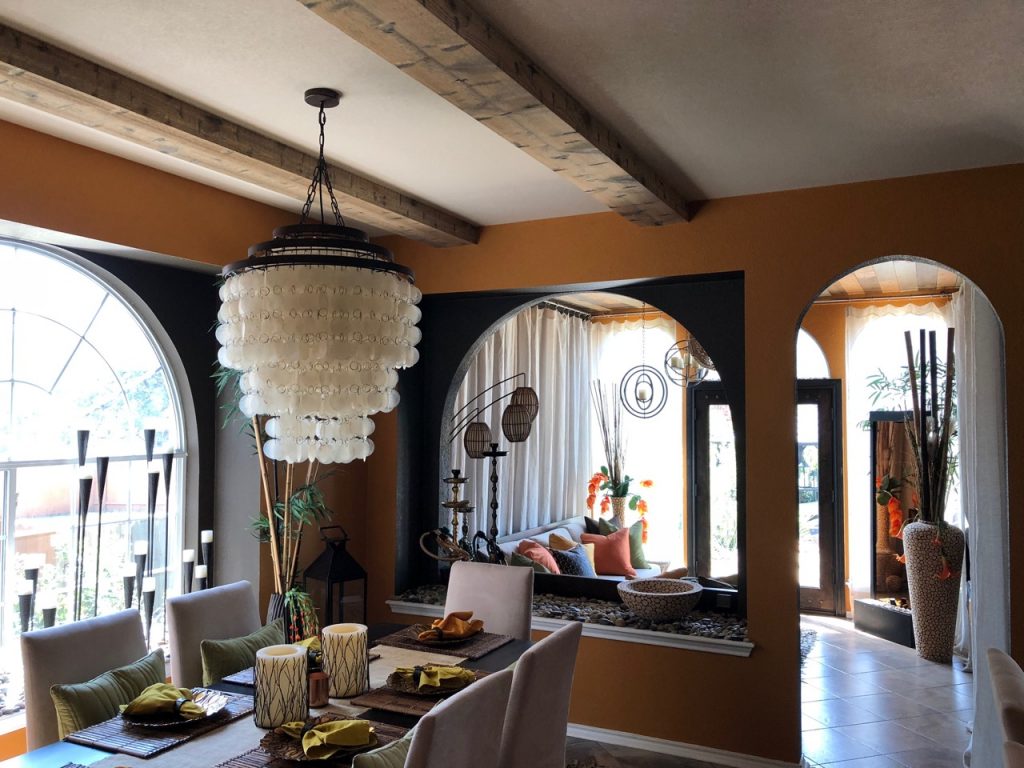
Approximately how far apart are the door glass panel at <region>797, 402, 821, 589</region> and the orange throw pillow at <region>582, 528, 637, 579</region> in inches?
56.6

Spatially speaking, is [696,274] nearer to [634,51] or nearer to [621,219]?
[621,219]

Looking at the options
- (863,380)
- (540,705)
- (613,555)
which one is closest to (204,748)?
(540,705)

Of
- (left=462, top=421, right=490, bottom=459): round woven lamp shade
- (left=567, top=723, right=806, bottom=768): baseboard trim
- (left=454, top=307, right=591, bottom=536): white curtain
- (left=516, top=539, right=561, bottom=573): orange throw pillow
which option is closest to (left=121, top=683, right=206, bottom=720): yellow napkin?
(left=567, top=723, right=806, bottom=768): baseboard trim

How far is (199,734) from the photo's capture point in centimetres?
216

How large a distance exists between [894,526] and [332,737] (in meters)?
5.63

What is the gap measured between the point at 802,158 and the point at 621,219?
1.03m

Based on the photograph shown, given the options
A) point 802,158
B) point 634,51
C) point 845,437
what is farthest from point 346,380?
point 845,437

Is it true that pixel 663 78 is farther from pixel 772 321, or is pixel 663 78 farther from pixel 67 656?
pixel 67 656

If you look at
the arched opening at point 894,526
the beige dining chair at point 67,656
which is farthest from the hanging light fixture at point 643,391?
the beige dining chair at point 67,656

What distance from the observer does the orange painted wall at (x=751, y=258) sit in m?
3.29

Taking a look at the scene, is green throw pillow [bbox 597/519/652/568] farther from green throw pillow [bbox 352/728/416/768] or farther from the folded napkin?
green throw pillow [bbox 352/728/416/768]

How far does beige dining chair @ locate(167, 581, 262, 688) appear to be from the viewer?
116 inches

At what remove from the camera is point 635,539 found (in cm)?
716

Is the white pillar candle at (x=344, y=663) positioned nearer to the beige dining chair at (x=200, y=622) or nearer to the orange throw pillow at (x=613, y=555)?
the beige dining chair at (x=200, y=622)
